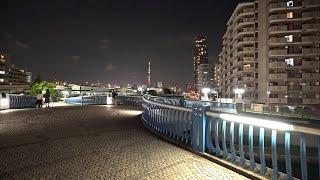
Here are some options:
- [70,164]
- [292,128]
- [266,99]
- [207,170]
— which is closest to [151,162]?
[207,170]

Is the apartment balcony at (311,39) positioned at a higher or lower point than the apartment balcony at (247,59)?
higher

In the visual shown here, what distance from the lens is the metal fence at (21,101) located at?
24375 mm

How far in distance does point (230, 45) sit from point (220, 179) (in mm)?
101682

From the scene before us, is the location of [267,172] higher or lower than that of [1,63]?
lower

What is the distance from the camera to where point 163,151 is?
8305mm

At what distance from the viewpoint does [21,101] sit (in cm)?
2605

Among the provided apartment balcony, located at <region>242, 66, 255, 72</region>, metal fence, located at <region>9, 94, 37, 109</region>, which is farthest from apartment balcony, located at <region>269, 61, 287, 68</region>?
metal fence, located at <region>9, 94, 37, 109</region>

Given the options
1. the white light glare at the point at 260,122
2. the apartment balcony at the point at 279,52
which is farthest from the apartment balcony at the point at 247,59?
the white light glare at the point at 260,122

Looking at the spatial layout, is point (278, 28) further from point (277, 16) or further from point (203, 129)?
point (203, 129)

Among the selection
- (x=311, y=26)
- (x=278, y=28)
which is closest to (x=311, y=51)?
(x=311, y=26)

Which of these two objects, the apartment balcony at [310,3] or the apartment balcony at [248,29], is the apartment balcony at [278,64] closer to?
the apartment balcony at [310,3]

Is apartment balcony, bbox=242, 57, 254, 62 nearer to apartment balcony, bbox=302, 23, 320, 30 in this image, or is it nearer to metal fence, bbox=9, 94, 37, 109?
apartment balcony, bbox=302, 23, 320, 30

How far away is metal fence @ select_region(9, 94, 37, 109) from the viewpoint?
24.4 metres

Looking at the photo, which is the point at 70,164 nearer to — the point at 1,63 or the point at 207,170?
the point at 207,170
